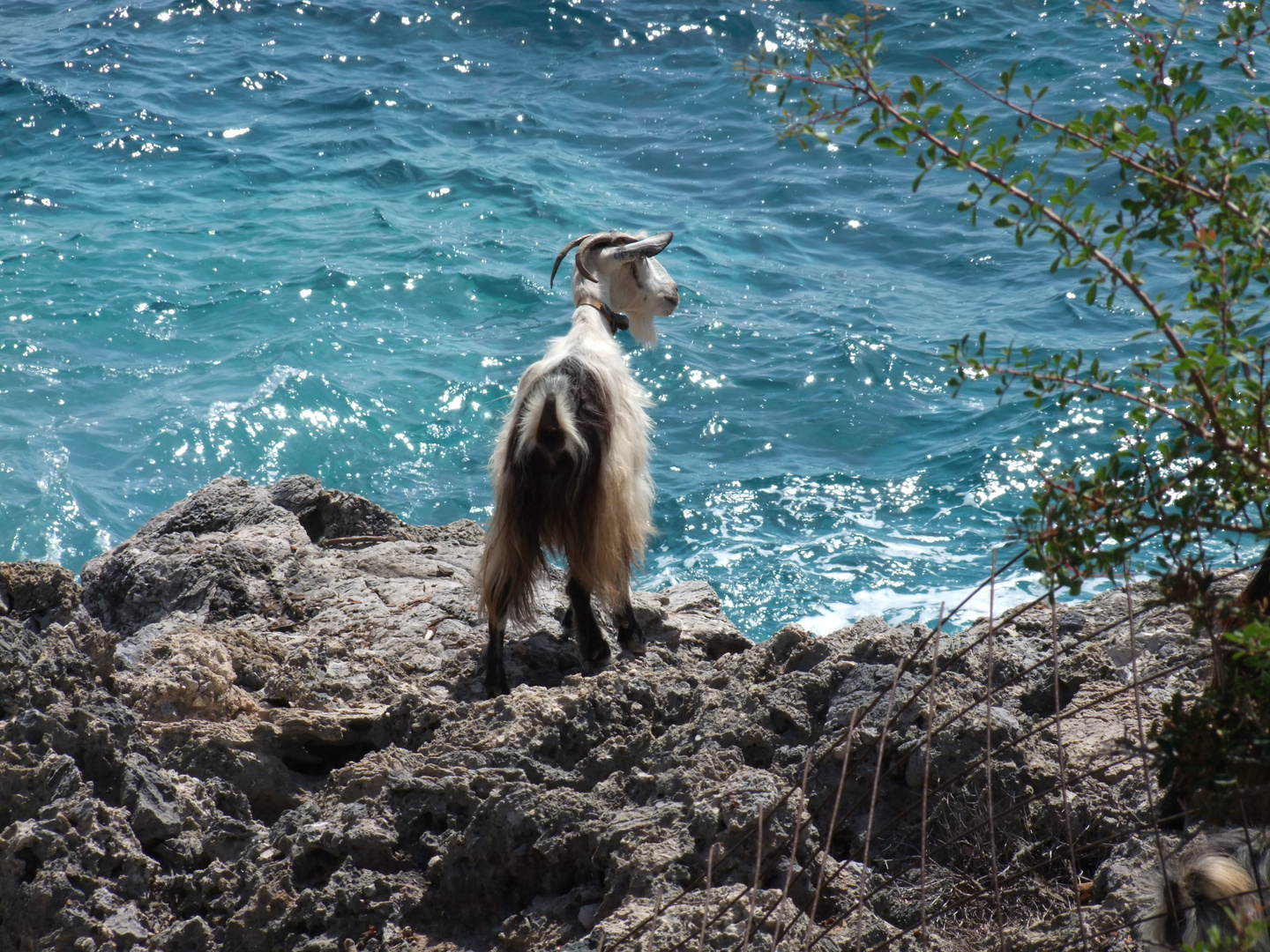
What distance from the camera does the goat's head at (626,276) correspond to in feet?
17.6

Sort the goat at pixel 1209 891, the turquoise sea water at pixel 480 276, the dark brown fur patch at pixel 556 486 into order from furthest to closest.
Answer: the turquoise sea water at pixel 480 276 < the dark brown fur patch at pixel 556 486 < the goat at pixel 1209 891

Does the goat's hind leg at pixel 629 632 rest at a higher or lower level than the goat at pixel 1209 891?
lower

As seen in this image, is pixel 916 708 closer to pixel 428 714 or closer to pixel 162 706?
pixel 428 714

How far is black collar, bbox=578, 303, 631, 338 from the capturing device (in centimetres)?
520

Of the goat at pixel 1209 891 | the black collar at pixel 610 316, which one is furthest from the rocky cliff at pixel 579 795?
the black collar at pixel 610 316

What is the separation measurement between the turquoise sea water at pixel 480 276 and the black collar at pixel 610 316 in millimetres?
2844

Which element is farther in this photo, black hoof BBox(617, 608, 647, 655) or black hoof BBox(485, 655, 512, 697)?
black hoof BBox(617, 608, 647, 655)

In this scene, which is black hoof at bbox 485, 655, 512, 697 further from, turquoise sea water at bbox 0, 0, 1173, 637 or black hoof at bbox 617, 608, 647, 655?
turquoise sea water at bbox 0, 0, 1173, 637

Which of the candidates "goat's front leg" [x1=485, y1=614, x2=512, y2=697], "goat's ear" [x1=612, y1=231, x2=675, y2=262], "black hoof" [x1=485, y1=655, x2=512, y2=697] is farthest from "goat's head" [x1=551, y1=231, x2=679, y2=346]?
"black hoof" [x1=485, y1=655, x2=512, y2=697]

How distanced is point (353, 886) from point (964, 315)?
886 cm

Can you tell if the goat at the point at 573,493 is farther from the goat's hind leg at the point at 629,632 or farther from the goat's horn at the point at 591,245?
the goat's horn at the point at 591,245

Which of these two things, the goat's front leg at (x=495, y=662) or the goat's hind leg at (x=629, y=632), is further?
the goat's hind leg at (x=629, y=632)

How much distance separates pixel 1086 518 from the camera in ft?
7.91

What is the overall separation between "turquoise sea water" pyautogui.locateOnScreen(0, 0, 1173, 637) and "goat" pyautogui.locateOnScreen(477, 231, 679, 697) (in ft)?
9.56
